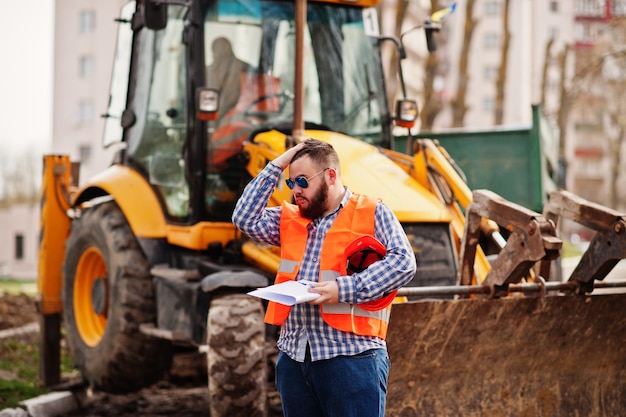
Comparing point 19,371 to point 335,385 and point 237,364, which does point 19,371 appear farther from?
point 335,385

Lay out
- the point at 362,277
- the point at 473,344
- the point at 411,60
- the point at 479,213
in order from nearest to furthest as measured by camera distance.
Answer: the point at 362,277 < the point at 473,344 < the point at 479,213 < the point at 411,60

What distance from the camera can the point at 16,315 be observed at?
12289 mm

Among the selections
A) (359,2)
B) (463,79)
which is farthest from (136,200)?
(463,79)

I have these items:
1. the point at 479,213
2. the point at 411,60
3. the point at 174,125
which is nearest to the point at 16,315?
the point at 174,125

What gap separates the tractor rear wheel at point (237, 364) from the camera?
605 centimetres

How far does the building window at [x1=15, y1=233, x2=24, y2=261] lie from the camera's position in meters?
57.4

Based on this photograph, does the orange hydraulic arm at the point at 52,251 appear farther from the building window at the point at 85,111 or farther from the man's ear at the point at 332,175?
the building window at the point at 85,111

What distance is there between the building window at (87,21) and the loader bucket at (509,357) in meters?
49.0

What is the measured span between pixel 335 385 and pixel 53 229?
5366 millimetres

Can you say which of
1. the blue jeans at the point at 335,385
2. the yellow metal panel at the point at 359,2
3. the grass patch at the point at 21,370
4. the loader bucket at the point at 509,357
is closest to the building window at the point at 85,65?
the grass patch at the point at 21,370

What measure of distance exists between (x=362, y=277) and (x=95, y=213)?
14.8 feet

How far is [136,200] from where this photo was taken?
25.1ft

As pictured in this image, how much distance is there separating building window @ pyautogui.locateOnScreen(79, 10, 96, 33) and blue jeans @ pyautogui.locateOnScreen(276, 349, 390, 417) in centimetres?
5057

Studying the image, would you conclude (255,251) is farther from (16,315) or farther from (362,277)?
(16,315)
